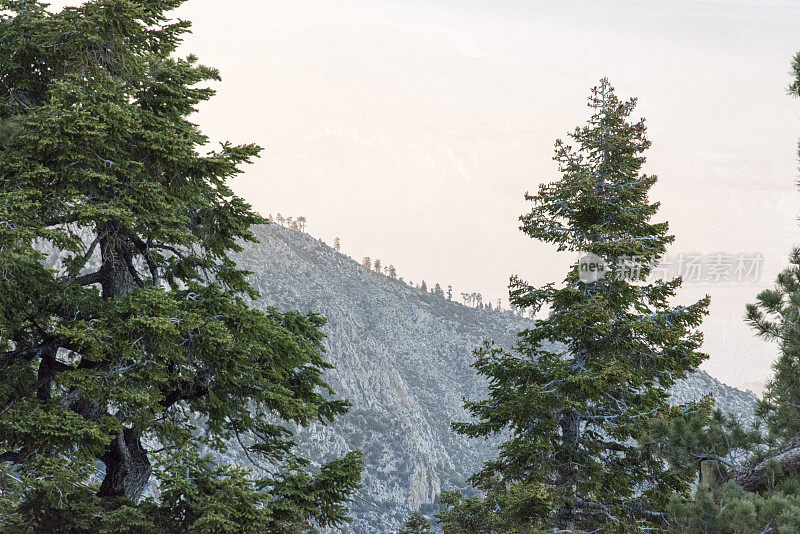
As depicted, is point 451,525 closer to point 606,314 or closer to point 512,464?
point 512,464

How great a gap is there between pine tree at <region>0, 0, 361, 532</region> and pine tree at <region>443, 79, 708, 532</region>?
479 centimetres

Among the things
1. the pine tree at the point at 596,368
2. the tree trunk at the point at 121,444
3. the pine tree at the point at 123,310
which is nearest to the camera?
the pine tree at the point at 123,310

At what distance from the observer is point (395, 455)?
4250 inches

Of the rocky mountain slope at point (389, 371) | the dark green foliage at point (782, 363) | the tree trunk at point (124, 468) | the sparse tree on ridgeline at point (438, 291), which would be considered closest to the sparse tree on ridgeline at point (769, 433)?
the dark green foliage at point (782, 363)

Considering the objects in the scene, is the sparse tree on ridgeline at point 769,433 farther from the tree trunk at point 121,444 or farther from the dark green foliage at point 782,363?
the tree trunk at point 121,444

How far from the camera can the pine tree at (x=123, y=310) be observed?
8820 mm

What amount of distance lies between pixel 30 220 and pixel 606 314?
1047 centimetres

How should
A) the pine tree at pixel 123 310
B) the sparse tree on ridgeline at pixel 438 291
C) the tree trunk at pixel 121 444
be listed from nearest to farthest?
the pine tree at pixel 123 310
the tree trunk at pixel 121 444
the sparse tree on ridgeline at pixel 438 291
